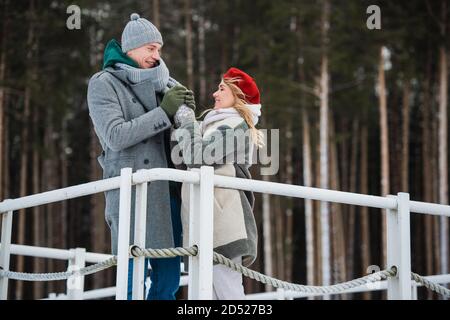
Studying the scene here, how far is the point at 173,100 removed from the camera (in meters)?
4.03

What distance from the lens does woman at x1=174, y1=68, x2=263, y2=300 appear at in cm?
394

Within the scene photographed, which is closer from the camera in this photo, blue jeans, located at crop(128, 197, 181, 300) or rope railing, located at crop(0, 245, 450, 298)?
rope railing, located at crop(0, 245, 450, 298)

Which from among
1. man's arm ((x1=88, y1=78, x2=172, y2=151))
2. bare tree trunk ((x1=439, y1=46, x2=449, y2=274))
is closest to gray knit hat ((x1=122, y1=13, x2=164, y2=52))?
man's arm ((x1=88, y1=78, x2=172, y2=151))

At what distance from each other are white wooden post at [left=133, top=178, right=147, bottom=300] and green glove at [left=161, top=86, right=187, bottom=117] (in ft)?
2.05

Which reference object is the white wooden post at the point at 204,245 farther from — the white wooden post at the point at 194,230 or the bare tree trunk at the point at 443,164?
the bare tree trunk at the point at 443,164

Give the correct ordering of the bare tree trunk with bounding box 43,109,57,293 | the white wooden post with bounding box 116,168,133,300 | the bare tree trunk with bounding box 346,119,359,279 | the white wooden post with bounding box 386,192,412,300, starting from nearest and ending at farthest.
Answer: the white wooden post with bounding box 116,168,133,300
the white wooden post with bounding box 386,192,412,300
the bare tree trunk with bounding box 43,109,57,293
the bare tree trunk with bounding box 346,119,359,279

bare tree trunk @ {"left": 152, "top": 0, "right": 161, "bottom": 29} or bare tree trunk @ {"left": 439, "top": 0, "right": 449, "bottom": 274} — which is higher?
bare tree trunk @ {"left": 152, "top": 0, "right": 161, "bottom": 29}

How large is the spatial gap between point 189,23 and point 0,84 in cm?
650

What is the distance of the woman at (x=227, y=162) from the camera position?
394 centimetres

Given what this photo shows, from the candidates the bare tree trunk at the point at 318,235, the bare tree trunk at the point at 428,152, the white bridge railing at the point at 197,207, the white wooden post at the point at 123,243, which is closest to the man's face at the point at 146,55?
the white bridge railing at the point at 197,207

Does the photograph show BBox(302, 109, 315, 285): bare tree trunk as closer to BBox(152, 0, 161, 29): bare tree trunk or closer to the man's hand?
BBox(152, 0, 161, 29): bare tree trunk

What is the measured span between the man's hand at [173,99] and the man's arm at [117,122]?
30 mm

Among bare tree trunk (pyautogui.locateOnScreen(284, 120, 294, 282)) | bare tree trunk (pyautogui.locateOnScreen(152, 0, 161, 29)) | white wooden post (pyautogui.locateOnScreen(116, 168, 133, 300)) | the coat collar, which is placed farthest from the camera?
bare tree trunk (pyautogui.locateOnScreen(284, 120, 294, 282))
